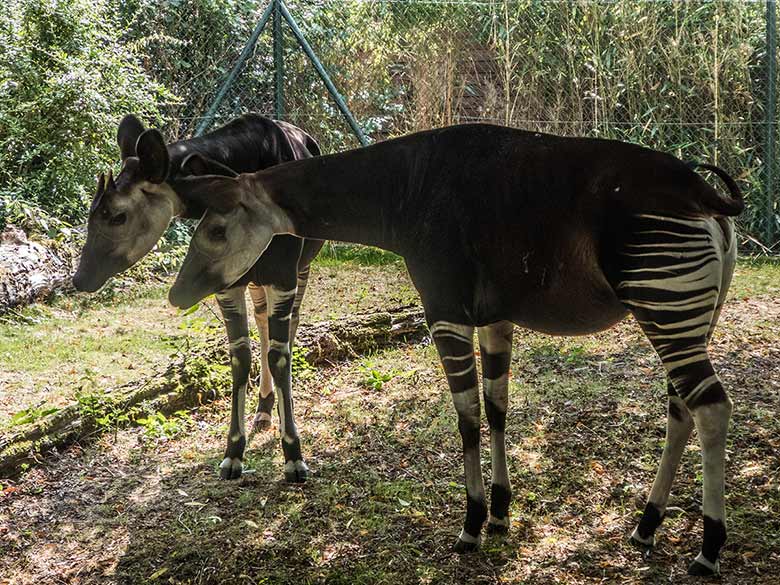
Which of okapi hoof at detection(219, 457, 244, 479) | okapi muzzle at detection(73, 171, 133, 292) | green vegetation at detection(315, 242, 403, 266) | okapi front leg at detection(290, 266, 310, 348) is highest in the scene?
okapi muzzle at detection(73, 171, 133, 292)

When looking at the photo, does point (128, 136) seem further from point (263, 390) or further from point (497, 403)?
point (497, 403)

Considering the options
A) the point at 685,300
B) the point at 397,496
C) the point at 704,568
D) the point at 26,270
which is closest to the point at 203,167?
the point at 397,496

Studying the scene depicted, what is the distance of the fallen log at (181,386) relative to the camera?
460 centimetres

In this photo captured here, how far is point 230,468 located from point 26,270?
12.9 feet

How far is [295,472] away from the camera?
14.6 ft

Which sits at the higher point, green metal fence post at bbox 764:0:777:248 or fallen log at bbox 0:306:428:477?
green metal fence post at bbox 764:0:777:248

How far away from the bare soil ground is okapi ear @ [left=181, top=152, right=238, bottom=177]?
163 cm

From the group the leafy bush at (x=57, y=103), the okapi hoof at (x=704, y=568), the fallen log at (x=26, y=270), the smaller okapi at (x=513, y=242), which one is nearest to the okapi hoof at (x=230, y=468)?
the smaller okapi at (x=513, y=242)

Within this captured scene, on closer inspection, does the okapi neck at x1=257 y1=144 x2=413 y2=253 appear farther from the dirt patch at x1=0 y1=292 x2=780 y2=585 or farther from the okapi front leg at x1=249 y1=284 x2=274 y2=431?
the okapi front leg at x1=249 y1=284 x2=274 y2=431

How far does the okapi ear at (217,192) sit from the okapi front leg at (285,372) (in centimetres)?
90

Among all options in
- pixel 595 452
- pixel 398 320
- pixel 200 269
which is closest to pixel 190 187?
pixel 200 269

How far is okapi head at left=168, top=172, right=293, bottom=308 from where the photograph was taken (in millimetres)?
3543

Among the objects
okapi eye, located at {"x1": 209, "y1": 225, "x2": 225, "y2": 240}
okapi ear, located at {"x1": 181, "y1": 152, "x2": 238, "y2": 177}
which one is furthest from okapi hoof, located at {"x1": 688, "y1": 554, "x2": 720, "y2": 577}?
okapi ear, located at {"x1": 181, "y1": 152, "x2": 238, "y2": 177}

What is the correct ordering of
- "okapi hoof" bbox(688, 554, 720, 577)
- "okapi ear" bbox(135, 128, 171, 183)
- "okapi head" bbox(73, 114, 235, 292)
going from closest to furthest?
"okapi hoof" bbox(688, 554, 720, 577) < "okapi ear" bbox(135, 128, 171, 183) < "okapi head" bbox(73, 114, 235, 292)
